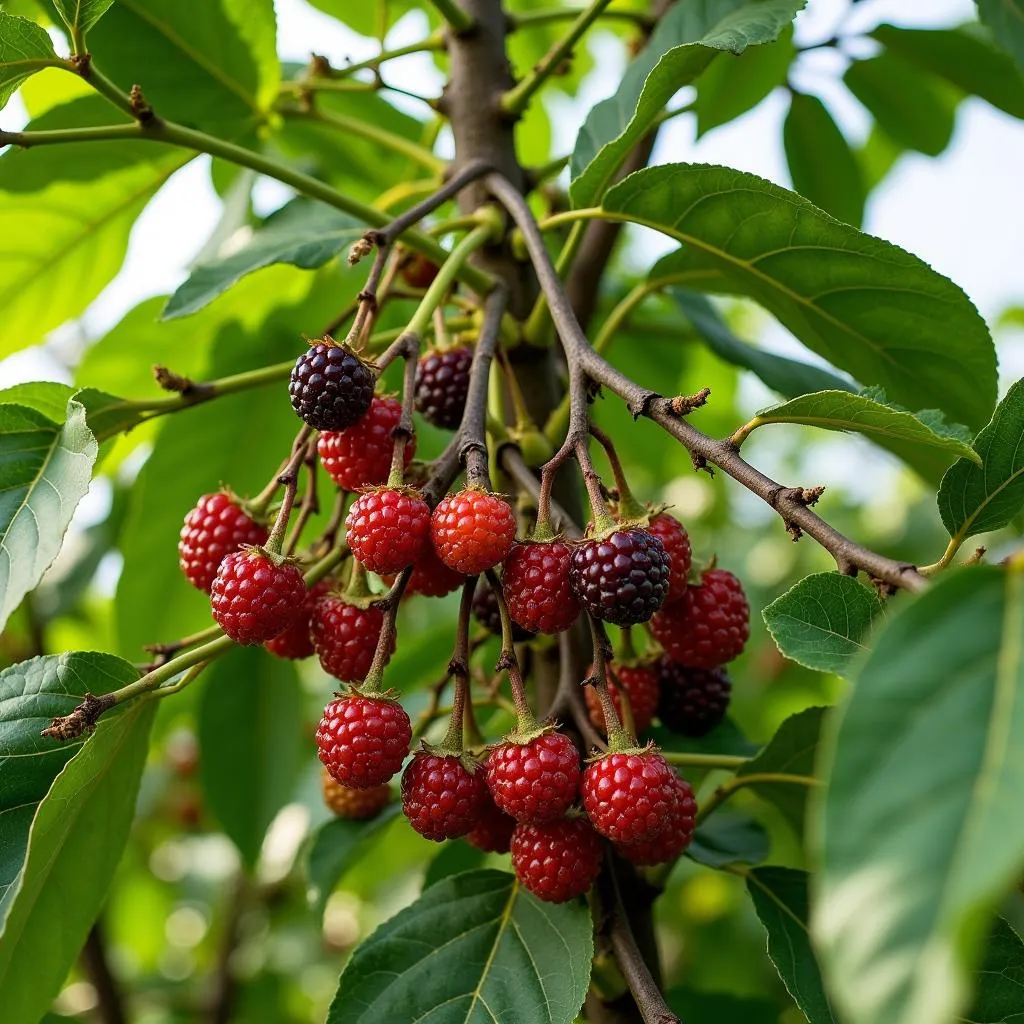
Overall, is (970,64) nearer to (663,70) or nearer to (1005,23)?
(1005,23)

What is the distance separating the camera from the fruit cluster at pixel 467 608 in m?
1.09

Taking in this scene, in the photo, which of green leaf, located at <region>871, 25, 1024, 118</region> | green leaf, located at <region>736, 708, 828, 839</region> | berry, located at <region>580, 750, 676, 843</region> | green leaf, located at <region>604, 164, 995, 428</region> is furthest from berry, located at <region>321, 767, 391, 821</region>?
green leaf, located at <region>871, 25, 1024, 118</region>

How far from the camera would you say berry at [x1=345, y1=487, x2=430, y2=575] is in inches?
43.6

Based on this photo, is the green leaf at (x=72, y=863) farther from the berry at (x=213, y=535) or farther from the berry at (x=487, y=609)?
the berry at (x=487, y=609)

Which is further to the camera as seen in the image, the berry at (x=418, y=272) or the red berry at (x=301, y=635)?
the berry at (x=418, y=272)

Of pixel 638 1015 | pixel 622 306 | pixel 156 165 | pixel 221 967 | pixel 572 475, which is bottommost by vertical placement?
pixel 221 967

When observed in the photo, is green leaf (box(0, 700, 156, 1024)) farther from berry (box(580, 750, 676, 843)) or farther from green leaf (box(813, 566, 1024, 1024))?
green leaf (box(813, 566, 1024, 1024))

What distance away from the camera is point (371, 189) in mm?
2637

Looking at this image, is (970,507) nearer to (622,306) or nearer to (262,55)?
(622,306)

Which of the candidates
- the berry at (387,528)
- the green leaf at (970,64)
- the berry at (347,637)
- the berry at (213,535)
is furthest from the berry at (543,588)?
the green leaf at (970,64)

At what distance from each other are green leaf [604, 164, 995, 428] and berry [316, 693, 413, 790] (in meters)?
0.70

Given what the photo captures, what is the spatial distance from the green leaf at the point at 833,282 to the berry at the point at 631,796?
659mm

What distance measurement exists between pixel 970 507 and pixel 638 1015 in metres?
0.74

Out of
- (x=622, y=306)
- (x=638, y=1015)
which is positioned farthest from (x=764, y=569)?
(x=638, y=1015)
